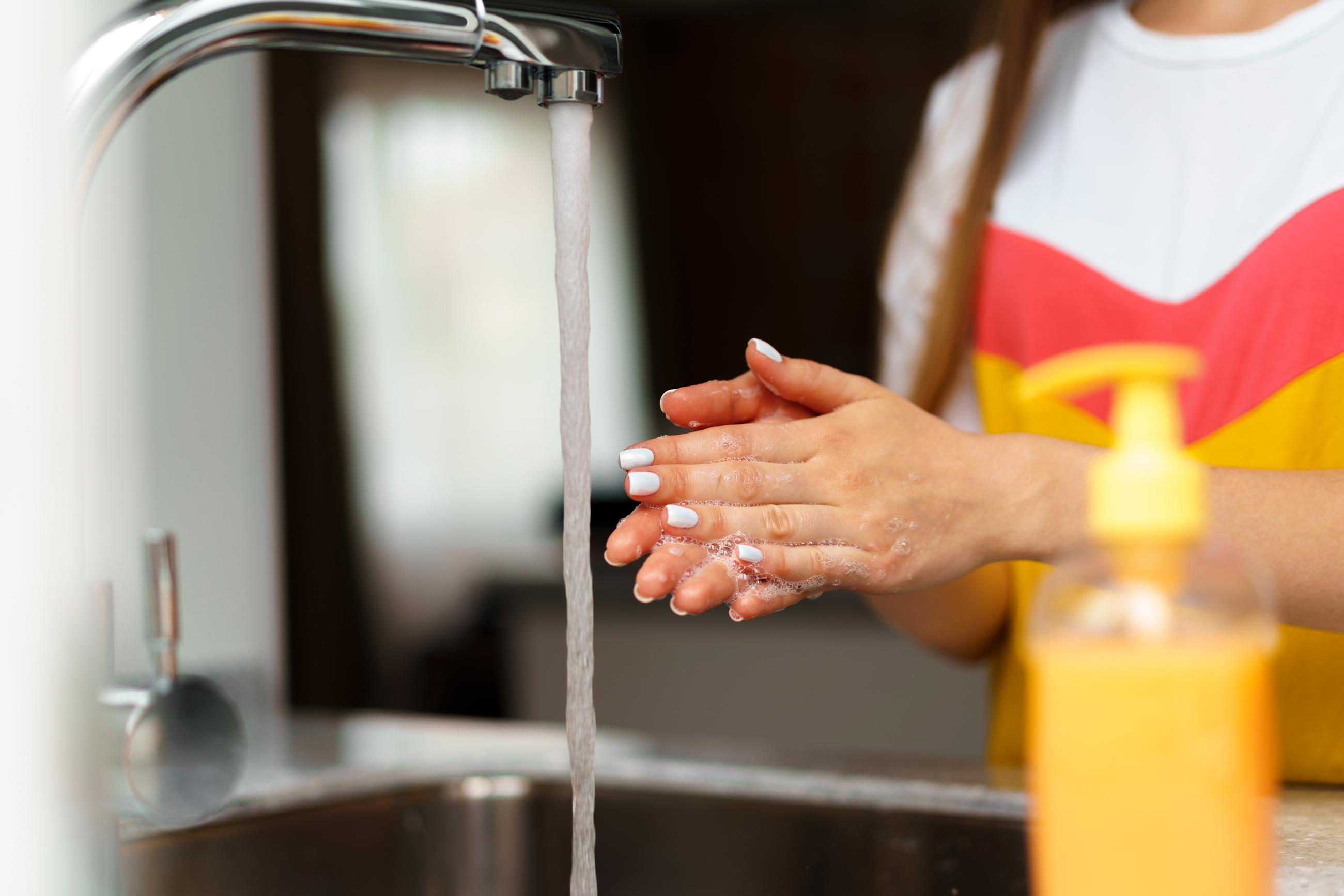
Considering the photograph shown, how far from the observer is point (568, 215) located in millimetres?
567

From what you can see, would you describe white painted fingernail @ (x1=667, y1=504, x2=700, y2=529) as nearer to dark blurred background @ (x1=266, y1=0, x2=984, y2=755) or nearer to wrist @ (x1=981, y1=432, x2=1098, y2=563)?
wrist @ (x1=981, y1=432, x2=1098, y2=563)

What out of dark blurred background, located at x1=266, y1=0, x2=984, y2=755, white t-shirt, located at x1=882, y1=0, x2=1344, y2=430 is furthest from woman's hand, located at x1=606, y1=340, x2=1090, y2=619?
dark blurred background, located at x1=266, y1=0, x2=984, y2=755

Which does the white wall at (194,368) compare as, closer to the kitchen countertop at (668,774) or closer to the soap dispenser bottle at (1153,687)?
the kitchen countertop at (668,774)

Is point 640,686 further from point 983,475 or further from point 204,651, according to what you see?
point 983,475

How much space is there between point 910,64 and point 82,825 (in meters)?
2.51

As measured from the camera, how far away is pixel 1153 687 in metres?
0.29

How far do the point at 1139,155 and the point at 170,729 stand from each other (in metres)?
0.80

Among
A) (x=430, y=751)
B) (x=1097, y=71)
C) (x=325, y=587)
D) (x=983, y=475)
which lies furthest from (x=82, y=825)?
(x=325, y=587)

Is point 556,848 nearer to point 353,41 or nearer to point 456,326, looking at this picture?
point 353,41

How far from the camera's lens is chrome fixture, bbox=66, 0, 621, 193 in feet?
1.56

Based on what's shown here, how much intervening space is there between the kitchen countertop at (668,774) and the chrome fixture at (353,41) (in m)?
0.49

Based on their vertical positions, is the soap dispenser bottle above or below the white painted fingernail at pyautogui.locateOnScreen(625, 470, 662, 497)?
below

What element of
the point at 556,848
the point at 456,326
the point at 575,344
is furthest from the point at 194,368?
the point at 575,344

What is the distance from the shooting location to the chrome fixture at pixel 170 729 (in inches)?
27.9
